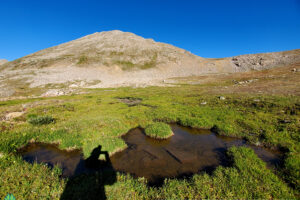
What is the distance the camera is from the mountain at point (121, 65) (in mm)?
80400

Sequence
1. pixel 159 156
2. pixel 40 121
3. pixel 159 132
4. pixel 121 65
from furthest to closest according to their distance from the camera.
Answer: pixel 121 65 → pixel 40 121 → pixel 159 132 → pixel 159 156

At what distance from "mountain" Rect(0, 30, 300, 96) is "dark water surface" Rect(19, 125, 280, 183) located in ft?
215

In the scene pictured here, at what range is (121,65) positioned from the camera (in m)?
121

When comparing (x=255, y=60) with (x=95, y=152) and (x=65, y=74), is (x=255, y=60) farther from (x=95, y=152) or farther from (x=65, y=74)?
(x=65, y=74)

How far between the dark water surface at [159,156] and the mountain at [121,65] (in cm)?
6558

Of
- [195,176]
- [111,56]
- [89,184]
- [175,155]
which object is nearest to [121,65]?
[111,56]

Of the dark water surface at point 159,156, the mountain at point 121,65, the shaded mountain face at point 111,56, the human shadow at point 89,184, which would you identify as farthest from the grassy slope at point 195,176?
the shaded mountain face at point 111,56

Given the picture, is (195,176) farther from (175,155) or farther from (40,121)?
(40,121)

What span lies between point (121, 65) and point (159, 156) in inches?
4828

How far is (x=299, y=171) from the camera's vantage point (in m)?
5.75

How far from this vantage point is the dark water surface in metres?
6.77

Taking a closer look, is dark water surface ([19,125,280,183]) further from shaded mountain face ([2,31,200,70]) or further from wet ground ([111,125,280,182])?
shaded mountain face ([2,31,200,70])

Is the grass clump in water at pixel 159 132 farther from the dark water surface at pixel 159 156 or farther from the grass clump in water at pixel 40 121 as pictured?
the grass clump in water at pixel 40 121

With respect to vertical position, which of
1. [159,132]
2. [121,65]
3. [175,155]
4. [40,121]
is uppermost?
[121,65]
